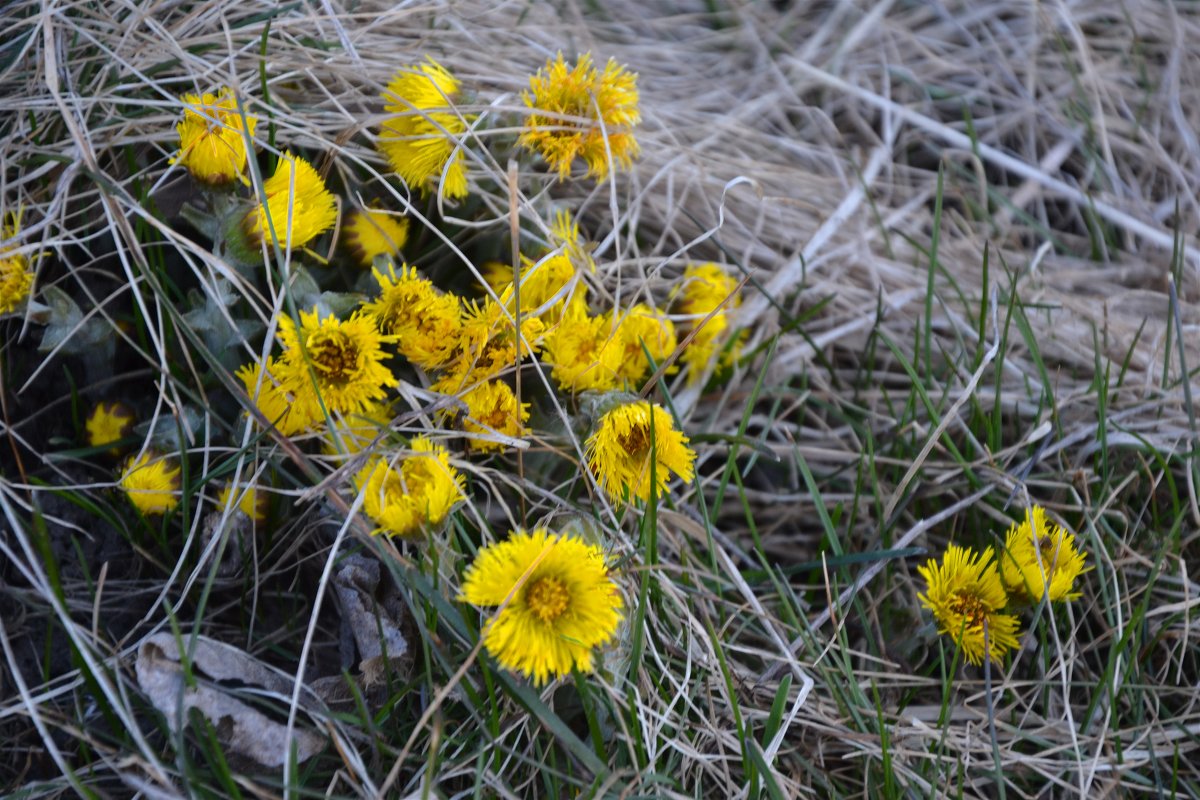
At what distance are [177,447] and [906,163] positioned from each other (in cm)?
144

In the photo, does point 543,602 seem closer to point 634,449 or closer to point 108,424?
point 634,449

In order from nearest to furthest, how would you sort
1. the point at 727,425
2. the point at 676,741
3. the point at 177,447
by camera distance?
the point at 676,741
the point at 177,447
the point at 727,425

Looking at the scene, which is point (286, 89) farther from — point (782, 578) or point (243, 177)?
point (782, 578)

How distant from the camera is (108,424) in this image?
1.18 meters

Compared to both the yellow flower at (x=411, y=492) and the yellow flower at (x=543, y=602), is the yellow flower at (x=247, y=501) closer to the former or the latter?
the yellow flower at (x=411, y=492)

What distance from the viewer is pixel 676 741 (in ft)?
3.32

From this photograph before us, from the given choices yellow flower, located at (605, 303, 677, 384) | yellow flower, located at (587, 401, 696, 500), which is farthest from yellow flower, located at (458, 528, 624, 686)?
yellow flower, located at (605, 303, 677, 384)

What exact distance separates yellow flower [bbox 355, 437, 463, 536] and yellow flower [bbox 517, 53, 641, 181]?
0.41 m

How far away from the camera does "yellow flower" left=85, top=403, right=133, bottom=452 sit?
1181 millimetres

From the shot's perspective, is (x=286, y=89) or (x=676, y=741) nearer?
(x=676, y=741)

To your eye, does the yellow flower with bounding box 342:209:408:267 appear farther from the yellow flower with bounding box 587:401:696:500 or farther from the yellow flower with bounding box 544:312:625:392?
the yellow flower with bounding box 587:401:696:500

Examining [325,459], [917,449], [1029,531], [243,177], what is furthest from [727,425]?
[243,177]

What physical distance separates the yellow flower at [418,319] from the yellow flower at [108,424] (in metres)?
0.37

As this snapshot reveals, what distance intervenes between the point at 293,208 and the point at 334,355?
0.65 feet
